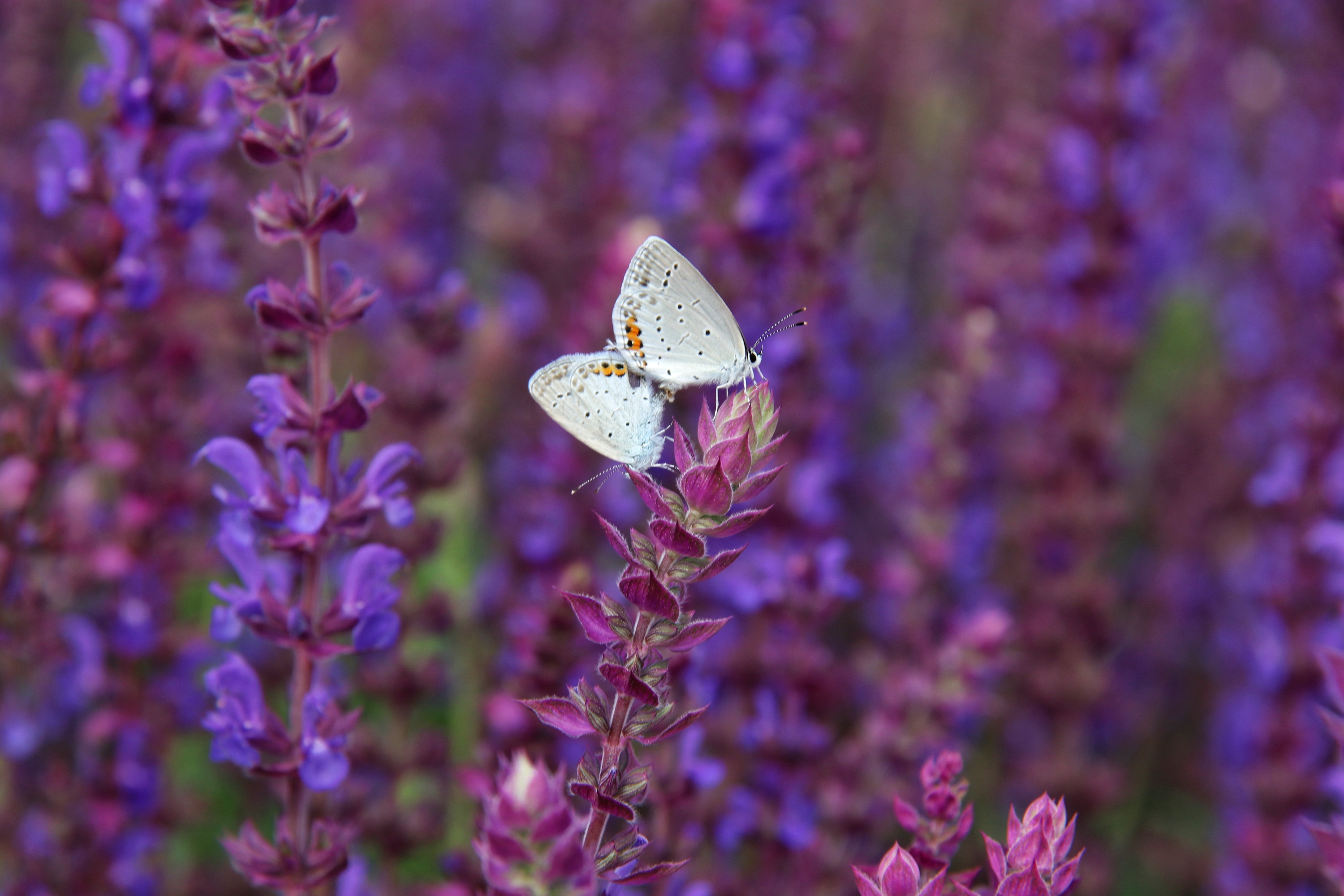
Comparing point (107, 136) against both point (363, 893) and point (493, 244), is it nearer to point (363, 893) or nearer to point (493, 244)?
point (363, 893)

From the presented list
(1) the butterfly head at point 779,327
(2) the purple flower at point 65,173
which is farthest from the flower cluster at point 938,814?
(2) the purple flower at point 65,173

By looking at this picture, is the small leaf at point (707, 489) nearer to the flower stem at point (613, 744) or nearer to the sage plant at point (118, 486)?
the flower stem at point (613, 744)

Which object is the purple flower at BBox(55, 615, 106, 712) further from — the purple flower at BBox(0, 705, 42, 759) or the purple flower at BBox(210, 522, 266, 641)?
the purple flower at BBox(210, 522, 266, 641)

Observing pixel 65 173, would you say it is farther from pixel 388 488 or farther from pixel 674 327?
pixel 674 327

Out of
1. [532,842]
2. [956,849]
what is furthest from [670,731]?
[956,849]

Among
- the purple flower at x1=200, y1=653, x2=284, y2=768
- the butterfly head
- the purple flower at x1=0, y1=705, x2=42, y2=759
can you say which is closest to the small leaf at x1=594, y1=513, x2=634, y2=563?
the purple flower at x1=200, y1=653, x2=284, y2=768

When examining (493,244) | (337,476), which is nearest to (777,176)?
(337,476)
